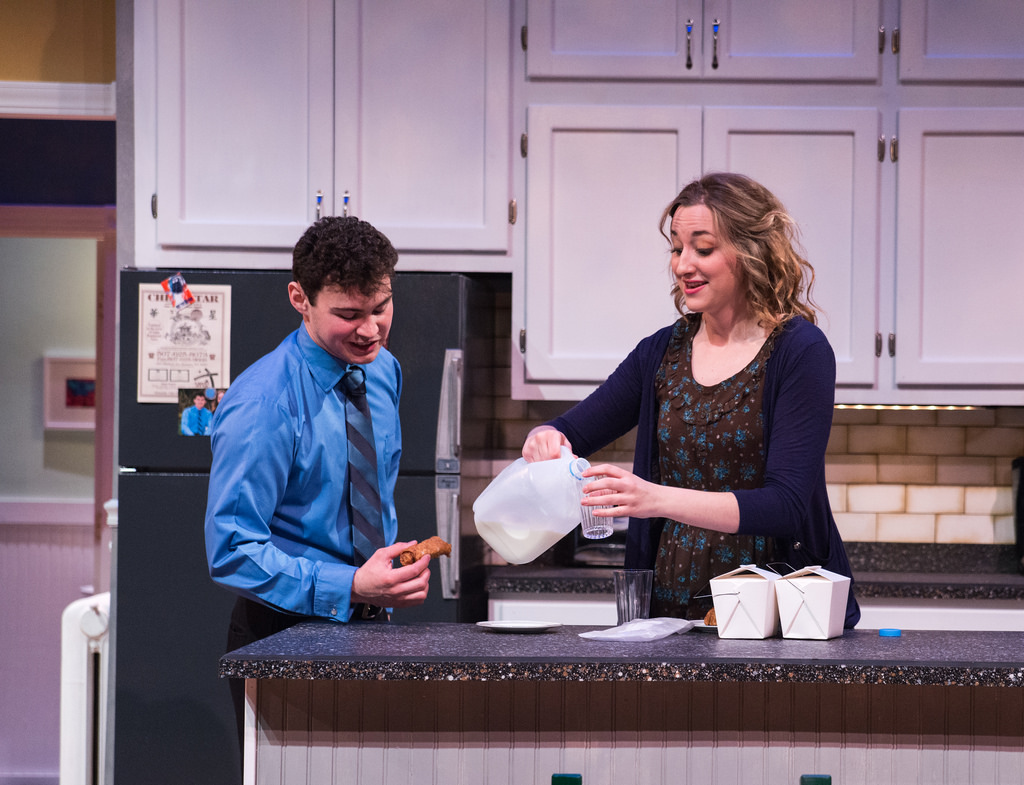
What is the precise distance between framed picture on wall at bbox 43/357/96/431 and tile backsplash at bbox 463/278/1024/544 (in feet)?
9.06

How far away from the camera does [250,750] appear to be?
1.47 m

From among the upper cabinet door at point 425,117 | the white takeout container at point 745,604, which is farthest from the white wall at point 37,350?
the white takeout container at point 745,604

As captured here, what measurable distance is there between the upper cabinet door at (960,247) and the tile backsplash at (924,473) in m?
0.38

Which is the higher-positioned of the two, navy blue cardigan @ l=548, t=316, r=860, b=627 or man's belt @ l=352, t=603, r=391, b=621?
navy blue cardigan @ l=548, t=316, r=860, b=627

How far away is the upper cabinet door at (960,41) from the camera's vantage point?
119 inches

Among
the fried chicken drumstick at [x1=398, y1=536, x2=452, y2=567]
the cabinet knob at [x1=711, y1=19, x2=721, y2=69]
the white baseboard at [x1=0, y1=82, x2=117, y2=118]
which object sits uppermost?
the cabinet knob at [x1=711, y1=19, x2=721, y2=69]

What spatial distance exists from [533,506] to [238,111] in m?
1.88

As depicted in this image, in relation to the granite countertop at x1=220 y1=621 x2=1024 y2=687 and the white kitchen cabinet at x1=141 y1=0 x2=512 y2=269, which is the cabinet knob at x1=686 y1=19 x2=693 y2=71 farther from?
the granite countertop at x1=220 y1=621 x2=1024 y2=687

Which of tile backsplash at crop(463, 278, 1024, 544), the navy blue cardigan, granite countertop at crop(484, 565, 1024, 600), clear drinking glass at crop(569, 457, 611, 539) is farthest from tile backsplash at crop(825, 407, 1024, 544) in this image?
clear drinking glass at crop(569, 457, 611, 539)

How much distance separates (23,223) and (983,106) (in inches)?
155

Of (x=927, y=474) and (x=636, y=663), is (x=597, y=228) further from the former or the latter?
(x=636, y=663)

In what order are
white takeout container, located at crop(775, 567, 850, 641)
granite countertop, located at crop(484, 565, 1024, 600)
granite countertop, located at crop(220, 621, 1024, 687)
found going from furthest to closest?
granite countertop, located at crop(484, 565, 1024, 600), white takeout container, located at crop(775, 567, 850, 641), granite countertop, located at crop(220, 621, 1024, 687)

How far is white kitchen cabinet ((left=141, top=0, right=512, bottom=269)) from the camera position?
303 cm

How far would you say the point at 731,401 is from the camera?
5.96 ft
